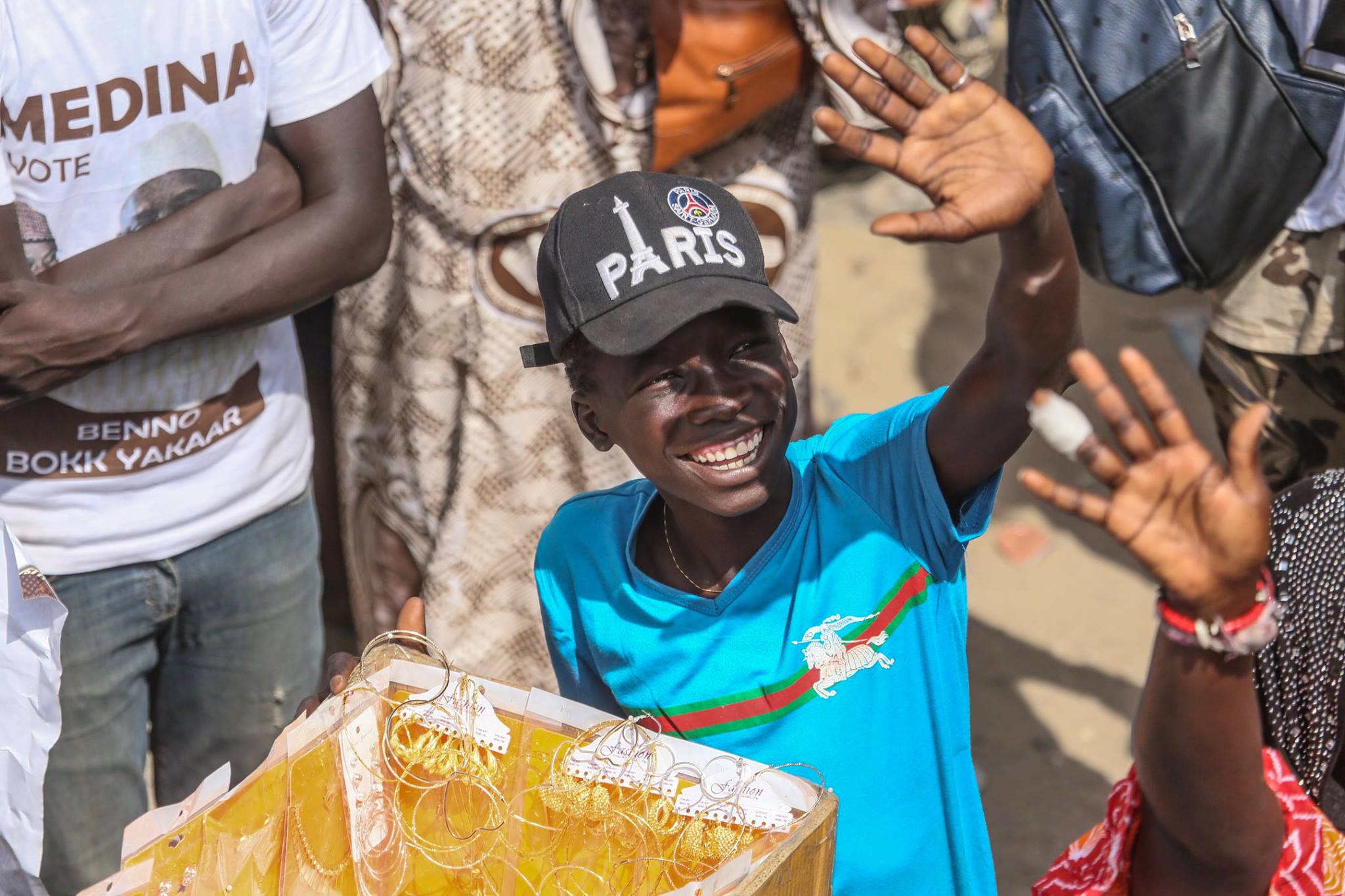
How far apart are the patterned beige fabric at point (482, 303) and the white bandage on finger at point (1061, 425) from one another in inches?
61.2

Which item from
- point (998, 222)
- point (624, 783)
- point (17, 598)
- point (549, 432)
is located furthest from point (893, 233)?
point (549, 432)

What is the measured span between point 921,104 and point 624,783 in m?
0.77

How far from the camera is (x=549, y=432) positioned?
2.95 m

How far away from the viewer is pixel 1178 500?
1.17m

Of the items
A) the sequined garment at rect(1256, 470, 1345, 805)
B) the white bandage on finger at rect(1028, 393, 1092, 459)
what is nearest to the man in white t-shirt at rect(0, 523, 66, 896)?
the white bandage on finger at rect(1028, 393, 1092, 459)

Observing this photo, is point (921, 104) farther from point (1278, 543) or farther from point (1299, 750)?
point (1299, 750)

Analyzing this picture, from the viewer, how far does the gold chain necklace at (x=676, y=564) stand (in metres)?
1.76

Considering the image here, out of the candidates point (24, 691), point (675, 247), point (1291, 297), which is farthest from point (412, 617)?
point (1291, 297)

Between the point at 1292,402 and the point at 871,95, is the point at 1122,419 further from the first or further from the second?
the point at 1292,402

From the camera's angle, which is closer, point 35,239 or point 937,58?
point 937,58

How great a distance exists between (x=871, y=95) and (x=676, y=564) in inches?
26.3

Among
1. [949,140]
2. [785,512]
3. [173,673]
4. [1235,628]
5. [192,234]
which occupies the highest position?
[949,140]

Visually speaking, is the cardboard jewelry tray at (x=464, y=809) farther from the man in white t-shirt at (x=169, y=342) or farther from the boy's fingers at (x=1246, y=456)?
the man in white t-shirt at (x=169, y=342)

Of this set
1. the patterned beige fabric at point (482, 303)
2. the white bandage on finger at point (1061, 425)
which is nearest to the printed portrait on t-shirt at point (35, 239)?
the patterned beige fabric at point (482, 303)
